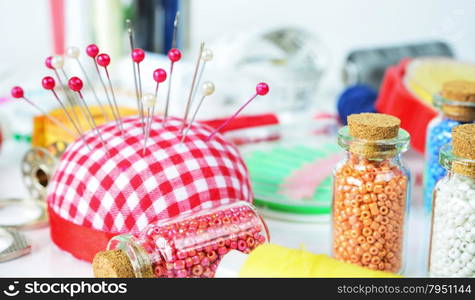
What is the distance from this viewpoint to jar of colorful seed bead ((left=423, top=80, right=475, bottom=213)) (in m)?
0.78

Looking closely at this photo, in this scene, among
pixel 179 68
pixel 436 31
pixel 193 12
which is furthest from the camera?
pixel 193 12

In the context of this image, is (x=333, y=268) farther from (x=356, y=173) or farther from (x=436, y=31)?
(x=436, y=31)

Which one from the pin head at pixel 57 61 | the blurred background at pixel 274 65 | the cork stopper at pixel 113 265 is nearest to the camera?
the cork stopper at pixel 113 265

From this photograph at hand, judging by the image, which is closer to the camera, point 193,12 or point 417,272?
point 417,272

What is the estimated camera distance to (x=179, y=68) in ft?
4.19

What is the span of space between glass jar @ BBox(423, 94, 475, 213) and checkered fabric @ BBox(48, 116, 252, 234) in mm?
230

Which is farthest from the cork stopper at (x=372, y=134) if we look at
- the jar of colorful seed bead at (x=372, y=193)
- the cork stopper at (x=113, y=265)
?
the cork stopper at (x=113, y=265)

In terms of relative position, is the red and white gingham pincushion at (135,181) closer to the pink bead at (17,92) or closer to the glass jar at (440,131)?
the pink bead at (17,92)

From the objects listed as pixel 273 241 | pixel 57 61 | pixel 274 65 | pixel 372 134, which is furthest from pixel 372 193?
pixel 274 65

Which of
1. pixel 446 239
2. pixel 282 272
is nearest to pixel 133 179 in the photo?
pixel 282 272

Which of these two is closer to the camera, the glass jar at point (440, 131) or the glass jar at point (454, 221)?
the glass jar at point (454, 221)

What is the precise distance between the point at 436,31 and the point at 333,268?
1.14 metres

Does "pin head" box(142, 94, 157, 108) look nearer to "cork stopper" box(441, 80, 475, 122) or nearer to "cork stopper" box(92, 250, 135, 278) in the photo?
"cork stopper" box(92, 250, 135, 278)

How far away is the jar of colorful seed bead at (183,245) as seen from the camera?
0.61 m
